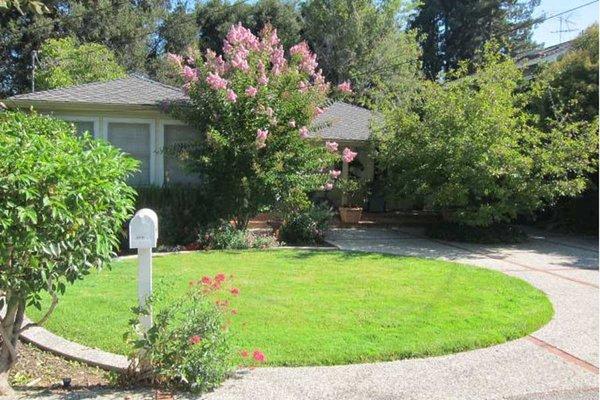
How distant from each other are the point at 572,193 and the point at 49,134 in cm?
1089

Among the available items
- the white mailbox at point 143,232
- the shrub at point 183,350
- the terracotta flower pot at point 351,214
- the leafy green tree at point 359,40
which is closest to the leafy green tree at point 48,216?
the white mailbox at point 143,232

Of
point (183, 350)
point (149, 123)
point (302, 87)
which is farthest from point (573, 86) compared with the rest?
point (183, 350)

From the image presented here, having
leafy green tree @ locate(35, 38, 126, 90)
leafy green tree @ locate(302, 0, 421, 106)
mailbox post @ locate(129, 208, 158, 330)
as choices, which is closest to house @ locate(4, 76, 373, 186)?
mailbox post @ locate(129, 208, 158, 330)

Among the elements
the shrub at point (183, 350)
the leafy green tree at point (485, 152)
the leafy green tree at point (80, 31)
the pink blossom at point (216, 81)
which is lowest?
the shrub at point (183, 350)

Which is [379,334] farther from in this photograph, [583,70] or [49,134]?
[583,70]

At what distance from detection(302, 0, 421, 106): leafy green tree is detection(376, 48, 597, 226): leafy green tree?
19504 mm

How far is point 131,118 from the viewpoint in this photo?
13.3 meters

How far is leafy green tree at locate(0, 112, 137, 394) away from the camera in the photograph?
3.88 metres

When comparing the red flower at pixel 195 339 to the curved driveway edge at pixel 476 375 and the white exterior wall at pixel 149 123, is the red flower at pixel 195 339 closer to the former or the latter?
the curved driveway edge at pixel 476 375

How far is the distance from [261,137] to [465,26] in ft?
104

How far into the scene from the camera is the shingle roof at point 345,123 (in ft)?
51.5

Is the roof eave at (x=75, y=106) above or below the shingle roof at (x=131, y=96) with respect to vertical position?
below

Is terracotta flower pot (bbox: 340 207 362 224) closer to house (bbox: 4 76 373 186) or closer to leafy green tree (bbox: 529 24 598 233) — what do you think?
house (bbox: 4 76 373 186)

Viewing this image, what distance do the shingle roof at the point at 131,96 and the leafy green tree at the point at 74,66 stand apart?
10.1 m
